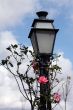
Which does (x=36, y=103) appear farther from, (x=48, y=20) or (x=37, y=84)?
(x=48, y=20)

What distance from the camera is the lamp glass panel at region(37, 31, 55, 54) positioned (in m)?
7.25

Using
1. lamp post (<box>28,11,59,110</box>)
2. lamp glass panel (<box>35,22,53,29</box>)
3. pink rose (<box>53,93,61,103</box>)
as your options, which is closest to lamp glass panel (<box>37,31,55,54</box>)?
lamp post (<box>28,11,59,110</box>)

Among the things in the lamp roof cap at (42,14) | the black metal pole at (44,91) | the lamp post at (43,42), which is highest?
the lamp roof cap at (42,14)

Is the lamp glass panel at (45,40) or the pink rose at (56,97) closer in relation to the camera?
the lamp glass panel at (45,40)

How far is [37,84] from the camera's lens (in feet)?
26.5

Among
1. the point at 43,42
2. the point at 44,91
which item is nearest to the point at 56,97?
the point at 44,91

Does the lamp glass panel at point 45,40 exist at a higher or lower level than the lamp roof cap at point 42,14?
lower

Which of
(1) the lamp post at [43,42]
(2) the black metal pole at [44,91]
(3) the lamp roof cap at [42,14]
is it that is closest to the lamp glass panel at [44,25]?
(1) the lamp post at [43,42]

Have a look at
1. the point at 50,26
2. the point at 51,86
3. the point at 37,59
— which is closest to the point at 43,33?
the point at 50,26

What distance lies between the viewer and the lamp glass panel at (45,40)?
725 cm

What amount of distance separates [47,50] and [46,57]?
140 mm

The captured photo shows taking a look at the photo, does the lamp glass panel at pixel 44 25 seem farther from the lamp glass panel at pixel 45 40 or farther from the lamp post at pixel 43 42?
the lamp glass panel at pixel 45 40

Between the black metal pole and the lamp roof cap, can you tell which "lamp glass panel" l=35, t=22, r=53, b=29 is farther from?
the black metal pole

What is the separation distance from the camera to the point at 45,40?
7.28 m
